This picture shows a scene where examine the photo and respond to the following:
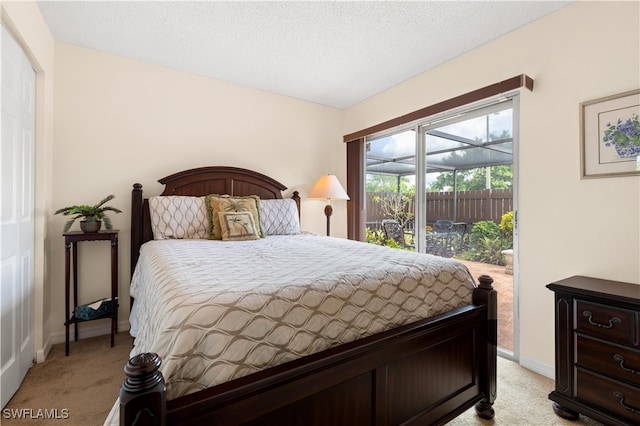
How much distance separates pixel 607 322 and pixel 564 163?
3.48 feet

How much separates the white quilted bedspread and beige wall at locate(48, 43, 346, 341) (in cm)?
141

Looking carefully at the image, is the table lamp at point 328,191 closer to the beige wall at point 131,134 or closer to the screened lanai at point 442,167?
the beige wall at point 131,134

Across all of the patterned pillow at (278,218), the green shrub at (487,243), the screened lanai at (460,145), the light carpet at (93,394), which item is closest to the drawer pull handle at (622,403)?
the light carpet at (93,394)

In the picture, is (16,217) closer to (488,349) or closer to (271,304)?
(271,304)

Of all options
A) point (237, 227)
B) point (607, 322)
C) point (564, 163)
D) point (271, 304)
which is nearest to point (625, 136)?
point (564, 163)

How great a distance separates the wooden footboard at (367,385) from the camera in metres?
0.78

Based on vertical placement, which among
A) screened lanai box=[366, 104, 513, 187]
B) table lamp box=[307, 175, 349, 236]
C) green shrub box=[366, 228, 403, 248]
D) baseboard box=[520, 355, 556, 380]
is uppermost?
screened lanai box=[366, 104, 513, 187]

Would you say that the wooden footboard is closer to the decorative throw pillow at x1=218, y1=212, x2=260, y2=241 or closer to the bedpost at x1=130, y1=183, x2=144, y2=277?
the decorative throw pillow at x1=218, y1=212, x2=260, y2=241

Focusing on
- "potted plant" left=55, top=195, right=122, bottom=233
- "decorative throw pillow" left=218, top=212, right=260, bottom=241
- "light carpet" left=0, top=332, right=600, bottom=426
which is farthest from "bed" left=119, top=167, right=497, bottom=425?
"potted plant" left=55, top=195, right=122, bottom=233

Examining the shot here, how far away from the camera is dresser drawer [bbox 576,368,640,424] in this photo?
144 centimetres

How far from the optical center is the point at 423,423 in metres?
1.33

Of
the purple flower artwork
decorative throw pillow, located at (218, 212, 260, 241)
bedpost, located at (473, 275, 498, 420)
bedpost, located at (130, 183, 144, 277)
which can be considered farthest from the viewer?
bedpost, located at (130, 183, 144, 277)

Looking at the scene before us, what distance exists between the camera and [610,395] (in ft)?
4.98

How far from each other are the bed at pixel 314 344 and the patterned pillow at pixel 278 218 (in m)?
1.12
